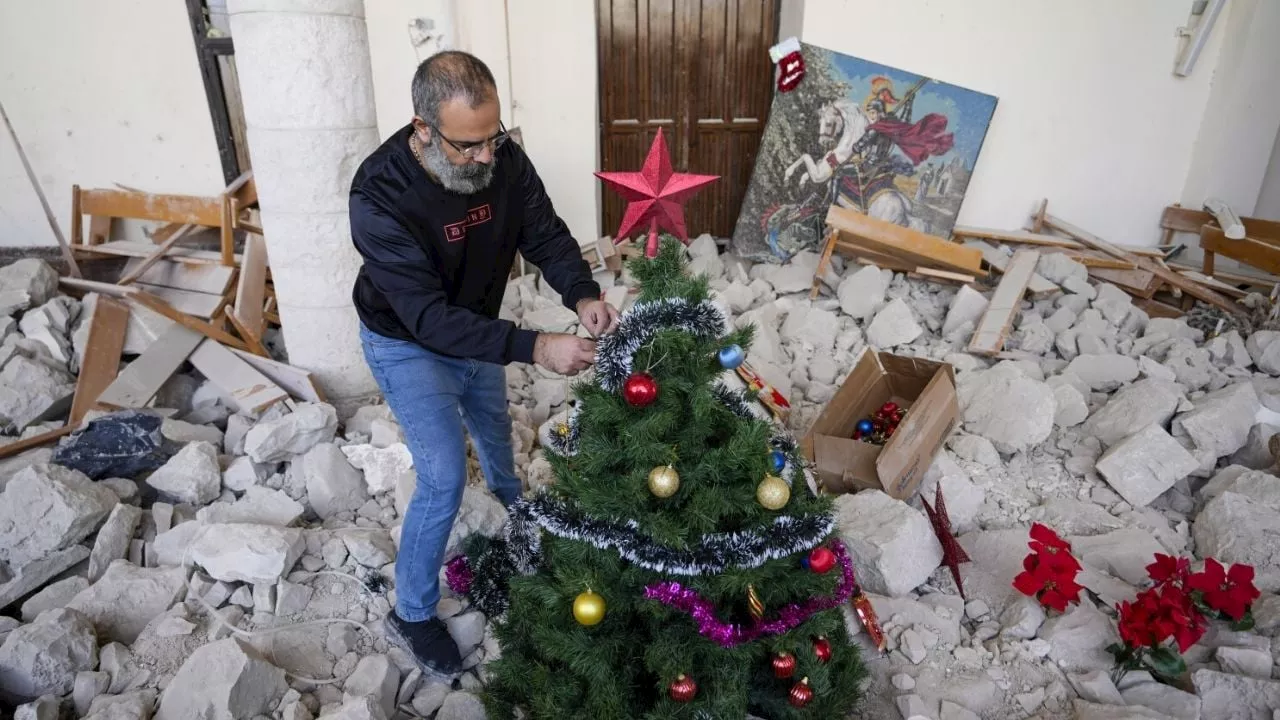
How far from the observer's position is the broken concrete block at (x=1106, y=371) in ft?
16.7

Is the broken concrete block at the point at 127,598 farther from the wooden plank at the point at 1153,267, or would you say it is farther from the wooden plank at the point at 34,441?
the wooden plank at the point at 1153,267

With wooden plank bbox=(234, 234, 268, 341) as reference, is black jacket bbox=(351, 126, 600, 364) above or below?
above

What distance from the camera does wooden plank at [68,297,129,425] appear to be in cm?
447

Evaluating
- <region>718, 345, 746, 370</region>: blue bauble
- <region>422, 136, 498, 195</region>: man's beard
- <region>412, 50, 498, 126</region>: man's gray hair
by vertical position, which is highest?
<region>412, 50, 498, 126</region>: man's gray hair

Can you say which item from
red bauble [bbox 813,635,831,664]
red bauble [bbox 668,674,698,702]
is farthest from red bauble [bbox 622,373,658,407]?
red bauble [bbox 813,635,831,664]

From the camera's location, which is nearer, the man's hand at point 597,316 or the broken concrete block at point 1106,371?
the man's hand at point 597,316

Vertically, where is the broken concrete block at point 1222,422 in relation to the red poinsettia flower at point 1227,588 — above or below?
below

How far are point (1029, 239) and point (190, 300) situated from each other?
22.4ft

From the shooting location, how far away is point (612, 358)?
2.18m

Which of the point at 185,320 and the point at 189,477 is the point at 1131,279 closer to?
the point at 189,477

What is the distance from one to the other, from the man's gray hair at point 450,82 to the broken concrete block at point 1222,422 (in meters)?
4.32

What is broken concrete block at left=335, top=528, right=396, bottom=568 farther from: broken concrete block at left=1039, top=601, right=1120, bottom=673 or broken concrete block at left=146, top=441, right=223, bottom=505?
broken concrete block at left=1039, top=601, right=1120, bottom=673

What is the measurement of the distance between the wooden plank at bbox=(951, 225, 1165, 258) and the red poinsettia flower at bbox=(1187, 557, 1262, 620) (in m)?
4.29

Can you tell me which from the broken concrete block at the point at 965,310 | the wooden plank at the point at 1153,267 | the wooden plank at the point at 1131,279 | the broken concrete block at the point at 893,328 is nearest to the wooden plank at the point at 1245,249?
the wooden plank at the point at 1153,267
